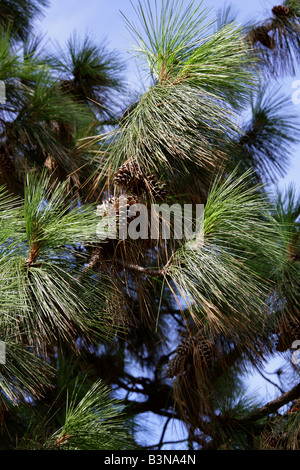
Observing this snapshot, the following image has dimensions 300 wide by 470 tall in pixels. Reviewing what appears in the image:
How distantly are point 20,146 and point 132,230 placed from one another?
628mm

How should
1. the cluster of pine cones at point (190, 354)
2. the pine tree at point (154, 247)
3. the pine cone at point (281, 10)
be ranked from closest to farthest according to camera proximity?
the pine tree at point (154, 247) → the cluster of pine cones at point (190, 354) → the pine cone at point (281, 10)

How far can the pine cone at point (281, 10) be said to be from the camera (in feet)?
7.23

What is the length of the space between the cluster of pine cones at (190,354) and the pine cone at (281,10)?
1176mm

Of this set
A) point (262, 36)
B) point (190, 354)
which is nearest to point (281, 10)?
point (262, 36)

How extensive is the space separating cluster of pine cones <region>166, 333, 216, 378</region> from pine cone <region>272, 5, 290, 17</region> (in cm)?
118

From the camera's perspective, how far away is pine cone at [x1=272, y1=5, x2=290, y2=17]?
7.23 ft

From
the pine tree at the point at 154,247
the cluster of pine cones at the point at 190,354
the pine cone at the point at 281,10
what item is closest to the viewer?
the pine tree at the point at 154,247

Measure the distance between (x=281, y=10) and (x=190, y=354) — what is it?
123cm

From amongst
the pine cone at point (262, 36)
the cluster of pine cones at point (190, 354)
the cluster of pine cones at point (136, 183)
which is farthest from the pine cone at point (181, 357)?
the pine cone at point (262, 36)

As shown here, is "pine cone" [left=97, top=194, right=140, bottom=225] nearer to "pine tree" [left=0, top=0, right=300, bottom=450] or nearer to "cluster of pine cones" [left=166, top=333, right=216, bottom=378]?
"pine tree" [left=0, top=0, right=300, bottom=450]

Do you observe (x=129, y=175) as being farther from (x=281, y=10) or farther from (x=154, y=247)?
(x=281, y=10)

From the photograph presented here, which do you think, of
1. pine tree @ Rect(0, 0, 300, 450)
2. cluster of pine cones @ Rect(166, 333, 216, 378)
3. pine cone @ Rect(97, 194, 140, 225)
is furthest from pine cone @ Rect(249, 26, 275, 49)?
pine cone @ Rect(97, 194, 140, 225)

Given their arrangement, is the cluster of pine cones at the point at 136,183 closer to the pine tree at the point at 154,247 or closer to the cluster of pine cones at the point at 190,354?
the pine tree at the point at 154,247
